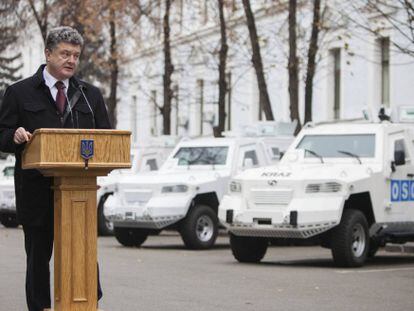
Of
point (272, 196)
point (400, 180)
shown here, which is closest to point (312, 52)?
point (400, 180)

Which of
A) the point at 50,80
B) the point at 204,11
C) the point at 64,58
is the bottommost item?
the point at 50,80

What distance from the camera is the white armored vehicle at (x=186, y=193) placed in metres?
20.1

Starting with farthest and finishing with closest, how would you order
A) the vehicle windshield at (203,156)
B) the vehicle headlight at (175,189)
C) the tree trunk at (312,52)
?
1. the tree trunk at (312,52)
2. the vehicle windshield at (203,156)
3. the vehicle headlight at (175,189)

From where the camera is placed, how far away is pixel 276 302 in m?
11.1

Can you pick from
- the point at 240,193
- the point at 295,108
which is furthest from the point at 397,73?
the point at 240,193

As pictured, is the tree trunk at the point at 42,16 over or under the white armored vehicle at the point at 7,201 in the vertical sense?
over

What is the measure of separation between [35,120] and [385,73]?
24.6 m

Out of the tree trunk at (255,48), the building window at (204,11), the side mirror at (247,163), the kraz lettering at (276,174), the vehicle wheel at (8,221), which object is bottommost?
the vehicle wheel at (8,221)

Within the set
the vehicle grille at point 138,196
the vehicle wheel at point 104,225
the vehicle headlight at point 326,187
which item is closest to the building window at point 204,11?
the vehicle wheel at point 104,225

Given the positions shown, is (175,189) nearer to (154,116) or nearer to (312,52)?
(312,52)

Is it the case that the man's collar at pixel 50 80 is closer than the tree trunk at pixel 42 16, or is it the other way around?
the man's collar at pixel 50 80

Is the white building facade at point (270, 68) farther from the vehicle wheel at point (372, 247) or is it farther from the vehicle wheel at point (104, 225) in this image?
the vehicle wheel at point (104, 225)

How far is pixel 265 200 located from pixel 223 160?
212 inches

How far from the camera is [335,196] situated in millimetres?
16047
